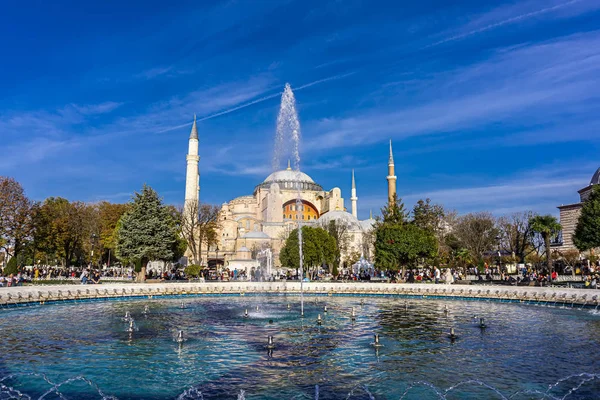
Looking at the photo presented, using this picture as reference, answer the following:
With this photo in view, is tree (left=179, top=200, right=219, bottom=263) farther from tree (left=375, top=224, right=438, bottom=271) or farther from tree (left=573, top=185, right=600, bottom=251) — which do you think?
tree (left=573, top=185, right=600, bottom=251)

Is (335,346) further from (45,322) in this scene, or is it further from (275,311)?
(45,322)

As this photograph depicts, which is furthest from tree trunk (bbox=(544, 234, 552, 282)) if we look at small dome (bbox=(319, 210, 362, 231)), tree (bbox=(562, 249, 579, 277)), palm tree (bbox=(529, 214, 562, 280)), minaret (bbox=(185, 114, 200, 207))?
minaret (bbox=(185, 114, 200, 207))

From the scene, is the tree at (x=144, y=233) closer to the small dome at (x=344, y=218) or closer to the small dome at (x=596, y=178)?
the small dome at (x=344, y=218)

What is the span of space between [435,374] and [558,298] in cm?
1221

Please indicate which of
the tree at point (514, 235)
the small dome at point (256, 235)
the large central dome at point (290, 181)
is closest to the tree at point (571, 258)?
the tree at point (514, 235)

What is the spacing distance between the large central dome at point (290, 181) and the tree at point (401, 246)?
46.1 m

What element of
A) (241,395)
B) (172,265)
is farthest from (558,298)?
(172,265)

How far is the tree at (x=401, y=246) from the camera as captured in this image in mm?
28781

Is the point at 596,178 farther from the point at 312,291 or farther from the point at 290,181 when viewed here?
the point at 312,291

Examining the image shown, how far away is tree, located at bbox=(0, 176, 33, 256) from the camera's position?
95.1 ft

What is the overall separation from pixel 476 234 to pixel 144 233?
89.6 feet

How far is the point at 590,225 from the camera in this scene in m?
26.1

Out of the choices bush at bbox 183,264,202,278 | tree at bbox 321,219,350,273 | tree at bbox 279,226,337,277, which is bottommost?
bush at bbox 183,264,202,278

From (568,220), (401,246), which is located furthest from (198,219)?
(568,220)
